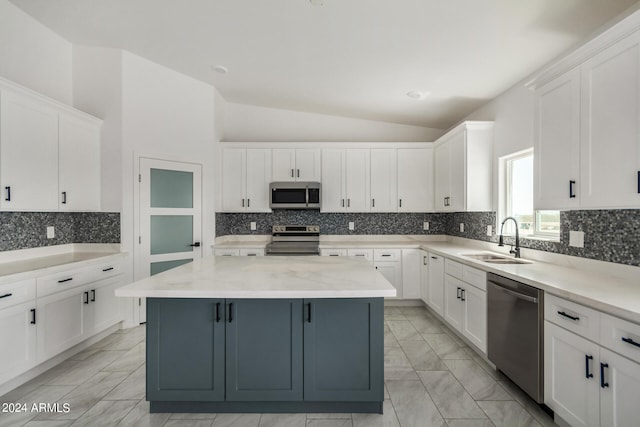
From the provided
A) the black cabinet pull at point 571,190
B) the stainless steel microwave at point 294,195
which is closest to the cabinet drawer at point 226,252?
the stainless steel microwave at point 294,195

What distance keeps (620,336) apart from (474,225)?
2.56 m

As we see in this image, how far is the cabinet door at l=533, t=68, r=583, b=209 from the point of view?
→ 6.18 feet

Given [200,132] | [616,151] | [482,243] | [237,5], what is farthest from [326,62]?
[482,243]

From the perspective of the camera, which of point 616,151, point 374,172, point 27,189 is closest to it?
point 616,151

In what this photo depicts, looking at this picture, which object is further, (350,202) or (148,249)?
(350,202)

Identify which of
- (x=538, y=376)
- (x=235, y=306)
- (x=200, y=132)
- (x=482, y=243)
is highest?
(x=200, y=132)

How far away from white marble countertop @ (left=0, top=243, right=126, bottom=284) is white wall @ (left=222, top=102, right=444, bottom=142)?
242 centimetres

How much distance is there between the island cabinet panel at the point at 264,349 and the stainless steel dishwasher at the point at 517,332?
1.51 metres

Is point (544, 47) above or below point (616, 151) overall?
above

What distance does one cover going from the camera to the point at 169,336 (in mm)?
1893

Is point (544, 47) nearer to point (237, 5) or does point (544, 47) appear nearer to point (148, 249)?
point (237, 5)

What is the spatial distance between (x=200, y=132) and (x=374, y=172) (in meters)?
2.53

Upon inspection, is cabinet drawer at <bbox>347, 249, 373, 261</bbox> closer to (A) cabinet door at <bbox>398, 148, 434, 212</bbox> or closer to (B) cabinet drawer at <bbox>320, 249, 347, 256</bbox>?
(B) cabinet drawer at <bbox>320, 249, 347, 256</bbox>

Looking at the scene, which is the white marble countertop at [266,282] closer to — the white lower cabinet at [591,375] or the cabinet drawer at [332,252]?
the white lower cabinet at [591,375]
